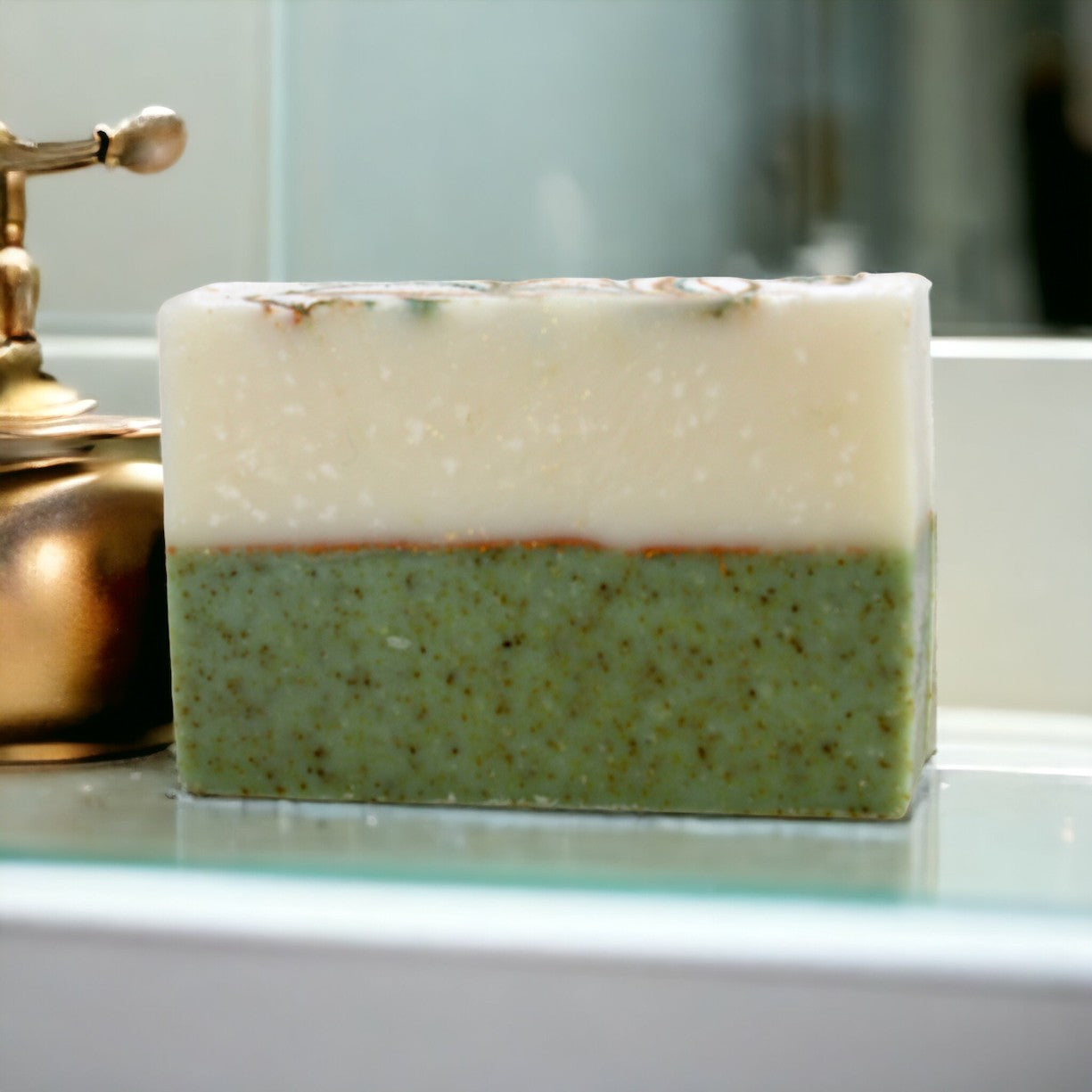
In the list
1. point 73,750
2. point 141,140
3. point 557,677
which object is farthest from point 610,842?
point 141,140

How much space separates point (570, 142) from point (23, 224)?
0.83 feet

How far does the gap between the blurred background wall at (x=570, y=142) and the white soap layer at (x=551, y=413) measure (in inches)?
7.9

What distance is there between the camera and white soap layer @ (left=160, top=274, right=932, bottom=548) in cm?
40

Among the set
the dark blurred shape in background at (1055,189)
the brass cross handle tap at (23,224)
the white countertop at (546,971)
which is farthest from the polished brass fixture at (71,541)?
the dark blurred shape in background at (1055,189)

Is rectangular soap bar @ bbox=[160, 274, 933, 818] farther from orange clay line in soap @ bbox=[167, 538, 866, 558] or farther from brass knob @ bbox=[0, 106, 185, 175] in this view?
brass knob @ bbox=[0, 106, 185, 175]

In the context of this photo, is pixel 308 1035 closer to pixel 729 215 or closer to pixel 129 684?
pixel 129 684

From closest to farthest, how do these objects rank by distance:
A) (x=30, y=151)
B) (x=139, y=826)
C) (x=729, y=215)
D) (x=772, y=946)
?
(x=772, y=946)
(x=139, y=826)
(x=30, y=151)
(x=729, y=215)

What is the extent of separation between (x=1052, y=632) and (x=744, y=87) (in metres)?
0.28

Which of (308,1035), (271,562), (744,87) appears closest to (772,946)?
(308,1035)

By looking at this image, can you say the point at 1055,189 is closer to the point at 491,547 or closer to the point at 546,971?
the point at 491,547

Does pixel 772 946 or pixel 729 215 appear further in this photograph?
pixel 729 215

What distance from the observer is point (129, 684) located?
52 cm

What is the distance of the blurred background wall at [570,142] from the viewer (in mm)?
625

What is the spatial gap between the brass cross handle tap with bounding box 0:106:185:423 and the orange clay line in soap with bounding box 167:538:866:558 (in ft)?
0.39
